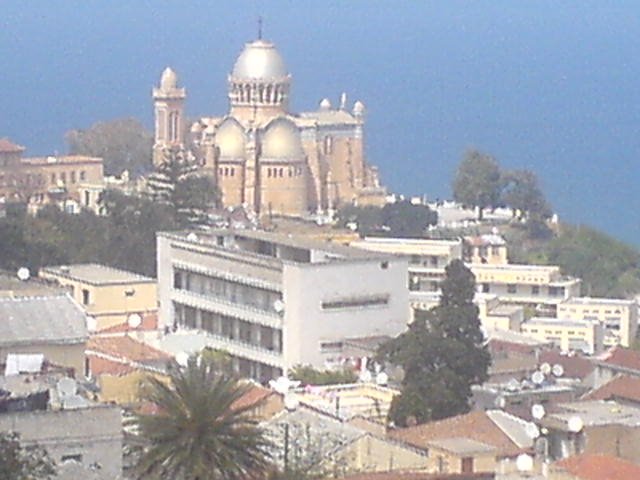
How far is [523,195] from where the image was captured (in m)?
66.0

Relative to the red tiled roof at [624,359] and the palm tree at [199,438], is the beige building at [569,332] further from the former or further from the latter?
the palm tree at [199,438]

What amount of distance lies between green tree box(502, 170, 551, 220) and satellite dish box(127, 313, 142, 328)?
2422cm

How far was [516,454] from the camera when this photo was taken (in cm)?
2809

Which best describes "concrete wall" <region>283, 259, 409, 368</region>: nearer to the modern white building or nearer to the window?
the modern white building

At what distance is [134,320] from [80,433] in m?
17.1

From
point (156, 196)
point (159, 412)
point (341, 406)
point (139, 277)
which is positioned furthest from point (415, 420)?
point (156, 196)

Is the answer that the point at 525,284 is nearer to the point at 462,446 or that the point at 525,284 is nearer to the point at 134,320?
the point at 134,320

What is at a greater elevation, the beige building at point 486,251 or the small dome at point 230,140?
the small dome at point 230,140

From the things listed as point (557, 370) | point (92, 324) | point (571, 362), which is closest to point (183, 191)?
point (92, 324)

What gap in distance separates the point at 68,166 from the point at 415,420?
3642 centimetres

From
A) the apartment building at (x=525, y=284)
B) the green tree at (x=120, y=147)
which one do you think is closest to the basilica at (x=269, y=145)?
the green tree at (x=120, y=147)

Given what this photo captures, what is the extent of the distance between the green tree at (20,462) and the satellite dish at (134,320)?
17831 millimetres

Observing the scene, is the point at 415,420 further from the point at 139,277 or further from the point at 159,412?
the point at 139,277

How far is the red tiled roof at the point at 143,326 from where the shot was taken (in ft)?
A: 133
